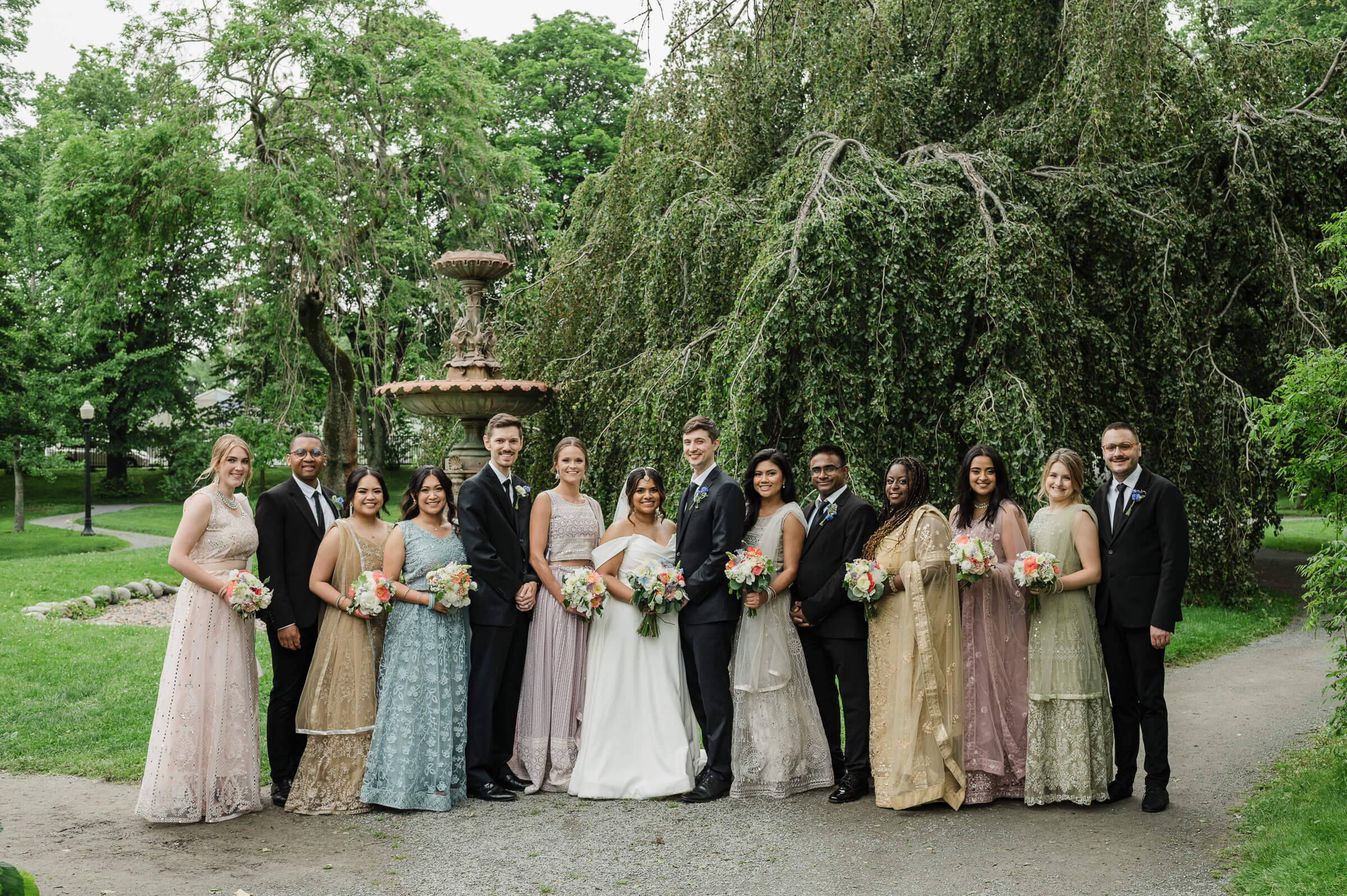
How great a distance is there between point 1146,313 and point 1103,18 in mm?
2310

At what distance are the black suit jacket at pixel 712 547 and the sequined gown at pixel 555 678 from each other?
54 centimetres

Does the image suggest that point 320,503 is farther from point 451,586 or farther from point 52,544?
point 52,544

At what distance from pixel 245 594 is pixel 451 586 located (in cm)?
90

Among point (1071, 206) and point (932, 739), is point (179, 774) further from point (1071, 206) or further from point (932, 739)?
point (1071, 206)

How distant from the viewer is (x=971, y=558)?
4.93m

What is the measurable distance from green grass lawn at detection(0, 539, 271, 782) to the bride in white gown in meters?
1.91

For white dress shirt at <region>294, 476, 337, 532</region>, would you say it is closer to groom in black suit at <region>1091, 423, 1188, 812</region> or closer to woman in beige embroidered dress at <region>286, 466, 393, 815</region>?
woman in beige embroidered dress at <region>286, 466, 393, 815</region>

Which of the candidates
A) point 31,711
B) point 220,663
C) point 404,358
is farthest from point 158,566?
point 220,663

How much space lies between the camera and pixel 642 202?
980cm

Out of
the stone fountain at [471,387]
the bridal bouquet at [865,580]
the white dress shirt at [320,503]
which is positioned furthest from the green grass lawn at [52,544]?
the bridal bouquet at [865,580]

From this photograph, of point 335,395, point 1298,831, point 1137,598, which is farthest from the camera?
point 335,395

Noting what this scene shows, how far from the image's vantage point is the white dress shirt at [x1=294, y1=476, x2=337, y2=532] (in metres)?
5.48
